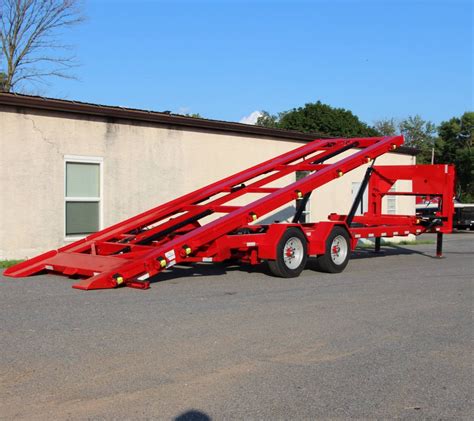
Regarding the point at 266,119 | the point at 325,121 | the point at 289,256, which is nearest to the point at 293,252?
the point at 289,256

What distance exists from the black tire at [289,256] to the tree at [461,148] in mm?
45977

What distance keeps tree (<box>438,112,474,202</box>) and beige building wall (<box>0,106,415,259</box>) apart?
40359 millimetres

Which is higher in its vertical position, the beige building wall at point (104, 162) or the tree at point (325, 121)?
the tree at point (325, 121)

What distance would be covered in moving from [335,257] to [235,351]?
6.44m

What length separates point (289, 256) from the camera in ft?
37.2

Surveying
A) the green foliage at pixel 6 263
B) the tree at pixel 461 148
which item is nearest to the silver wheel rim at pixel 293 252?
the green foliage at pixel 6 263

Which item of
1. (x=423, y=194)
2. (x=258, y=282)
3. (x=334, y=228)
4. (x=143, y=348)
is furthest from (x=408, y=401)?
(x=423, y=194)

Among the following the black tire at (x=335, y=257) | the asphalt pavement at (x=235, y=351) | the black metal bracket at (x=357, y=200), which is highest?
the black metal bracket at (x=357, y=200)

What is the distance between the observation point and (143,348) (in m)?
6.19

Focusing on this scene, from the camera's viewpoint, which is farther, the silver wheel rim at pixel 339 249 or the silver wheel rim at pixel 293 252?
the silver wheel rim at pixel 339 249

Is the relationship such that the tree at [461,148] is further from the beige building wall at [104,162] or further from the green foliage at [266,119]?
the beige building wall at [104,162]

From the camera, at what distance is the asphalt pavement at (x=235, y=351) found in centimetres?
469

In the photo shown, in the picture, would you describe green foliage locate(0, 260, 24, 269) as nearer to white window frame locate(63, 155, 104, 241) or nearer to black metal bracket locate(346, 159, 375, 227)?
white window frame locate(63, 155, 104, 241)

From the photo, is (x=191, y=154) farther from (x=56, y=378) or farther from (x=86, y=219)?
(x=56, y=378)
